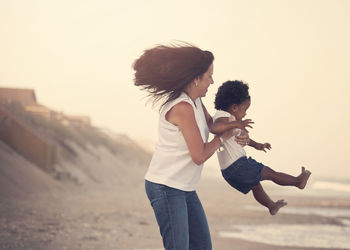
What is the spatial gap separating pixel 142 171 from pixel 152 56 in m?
40.0

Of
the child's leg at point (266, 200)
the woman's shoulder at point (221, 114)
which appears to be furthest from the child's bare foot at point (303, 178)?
the woman's shoulder at point (221, 114)

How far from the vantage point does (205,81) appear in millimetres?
4242

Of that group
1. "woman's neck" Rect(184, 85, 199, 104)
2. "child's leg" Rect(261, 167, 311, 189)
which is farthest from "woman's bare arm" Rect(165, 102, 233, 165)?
"child's leg" Rect(261, 167, 311, 189)

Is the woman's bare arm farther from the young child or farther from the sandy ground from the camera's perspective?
the sandy ground

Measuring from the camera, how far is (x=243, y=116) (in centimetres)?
481

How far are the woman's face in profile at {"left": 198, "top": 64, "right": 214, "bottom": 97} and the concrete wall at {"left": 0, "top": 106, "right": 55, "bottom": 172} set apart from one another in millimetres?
18725

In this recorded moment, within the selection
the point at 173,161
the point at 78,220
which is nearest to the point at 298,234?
the point at 78,220

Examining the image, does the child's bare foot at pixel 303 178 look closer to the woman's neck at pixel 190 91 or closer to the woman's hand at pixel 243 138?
the woman's hand at pixel 243 138

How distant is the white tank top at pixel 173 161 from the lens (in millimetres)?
4023

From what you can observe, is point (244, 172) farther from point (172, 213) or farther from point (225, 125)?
point (172, 213)

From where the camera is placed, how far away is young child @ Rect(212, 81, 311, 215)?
4.52 meters

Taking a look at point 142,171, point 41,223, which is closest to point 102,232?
point 41,223

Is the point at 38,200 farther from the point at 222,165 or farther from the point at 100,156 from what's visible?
the point at 100,156

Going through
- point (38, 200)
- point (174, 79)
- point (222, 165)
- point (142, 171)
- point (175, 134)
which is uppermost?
point (174, 79)
